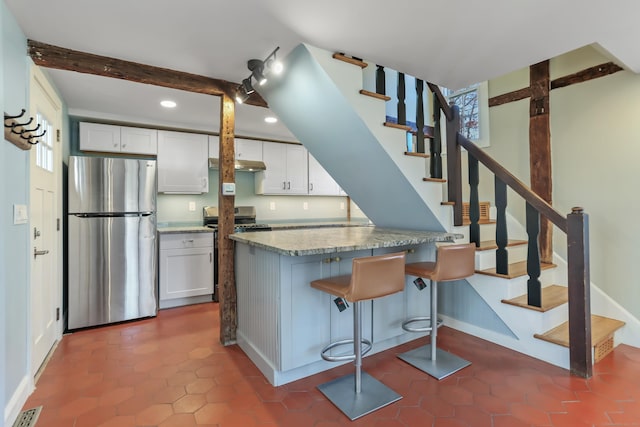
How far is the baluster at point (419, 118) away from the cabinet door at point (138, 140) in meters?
3.08

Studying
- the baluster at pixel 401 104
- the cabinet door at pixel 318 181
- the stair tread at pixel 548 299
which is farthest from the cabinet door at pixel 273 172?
the stair tread at pixel 548 299

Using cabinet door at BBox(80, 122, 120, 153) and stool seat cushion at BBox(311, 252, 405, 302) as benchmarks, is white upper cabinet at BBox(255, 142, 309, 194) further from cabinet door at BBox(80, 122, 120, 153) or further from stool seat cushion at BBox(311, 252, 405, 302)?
stool seat cushion at BBox(311, 252, 405, 302)

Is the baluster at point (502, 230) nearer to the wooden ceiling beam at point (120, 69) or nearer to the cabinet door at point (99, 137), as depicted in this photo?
the wooden ceiling beam at point (120, 69)

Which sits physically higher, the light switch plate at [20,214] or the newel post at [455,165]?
Answer: the newel post at [455,165]

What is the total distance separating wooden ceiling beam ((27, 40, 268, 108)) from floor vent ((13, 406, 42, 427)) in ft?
7.14

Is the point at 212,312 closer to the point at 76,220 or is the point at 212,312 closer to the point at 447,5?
the point at 76,220

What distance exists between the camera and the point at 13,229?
1.79 m

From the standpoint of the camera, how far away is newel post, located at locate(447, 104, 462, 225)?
276 centimetres

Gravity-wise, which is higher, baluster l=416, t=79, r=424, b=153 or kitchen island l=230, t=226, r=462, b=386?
baluster l=416, t=79, r=424, b=153

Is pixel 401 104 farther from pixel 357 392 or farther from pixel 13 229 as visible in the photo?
pixel 13 229

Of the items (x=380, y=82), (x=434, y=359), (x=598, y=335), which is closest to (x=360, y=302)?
(x=434, y=359)

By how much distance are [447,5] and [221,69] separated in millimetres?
1695

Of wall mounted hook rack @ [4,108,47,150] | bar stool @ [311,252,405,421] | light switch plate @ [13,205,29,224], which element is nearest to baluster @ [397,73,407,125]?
bar stool @ [311,252,405,421]

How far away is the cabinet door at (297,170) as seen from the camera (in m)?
4.90
